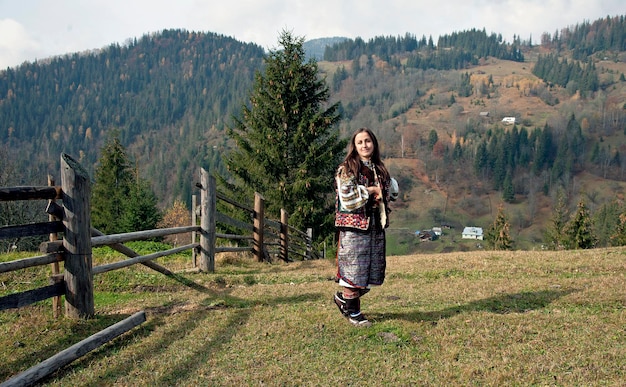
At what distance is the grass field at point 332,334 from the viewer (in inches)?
154

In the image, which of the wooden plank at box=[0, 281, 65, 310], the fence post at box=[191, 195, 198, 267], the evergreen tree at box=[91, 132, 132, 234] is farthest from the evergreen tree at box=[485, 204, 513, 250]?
the wooden plank at box=[0, 281, 65, 310]

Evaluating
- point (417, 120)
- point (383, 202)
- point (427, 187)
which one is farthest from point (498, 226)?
point (417, 120)

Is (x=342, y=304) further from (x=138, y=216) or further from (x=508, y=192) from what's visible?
(x=508, y=192)

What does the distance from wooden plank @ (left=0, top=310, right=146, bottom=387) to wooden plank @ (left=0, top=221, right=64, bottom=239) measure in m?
1.33

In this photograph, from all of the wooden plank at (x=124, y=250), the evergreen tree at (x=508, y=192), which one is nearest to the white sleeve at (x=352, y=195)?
the wooden plank at (x=124, y=250)

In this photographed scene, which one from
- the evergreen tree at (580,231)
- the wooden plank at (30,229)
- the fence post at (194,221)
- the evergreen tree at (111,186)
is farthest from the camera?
the evergreen tree at (580,231)

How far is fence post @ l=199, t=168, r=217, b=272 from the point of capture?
8625 millimetres

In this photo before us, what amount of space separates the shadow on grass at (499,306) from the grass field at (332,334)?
23 mm

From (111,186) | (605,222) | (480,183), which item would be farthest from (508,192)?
(111,186)

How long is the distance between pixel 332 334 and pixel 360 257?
36.0 inches

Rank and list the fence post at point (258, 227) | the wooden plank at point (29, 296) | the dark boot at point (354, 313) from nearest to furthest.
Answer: the wooden plank at point (29, 296), the dark boot at point (354, 313), the fence post at point (258, 227)

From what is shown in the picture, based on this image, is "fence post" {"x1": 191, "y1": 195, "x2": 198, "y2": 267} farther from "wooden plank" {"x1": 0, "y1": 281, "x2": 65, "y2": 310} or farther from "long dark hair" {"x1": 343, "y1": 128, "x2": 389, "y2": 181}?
"long dark hair" {"x1": 343, "y1": 128, "x2": 389, "y2": 181}

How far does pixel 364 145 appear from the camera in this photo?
5.05 metres

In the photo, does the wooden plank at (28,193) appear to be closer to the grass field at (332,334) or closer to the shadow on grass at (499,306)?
the grass field at (332,334)
